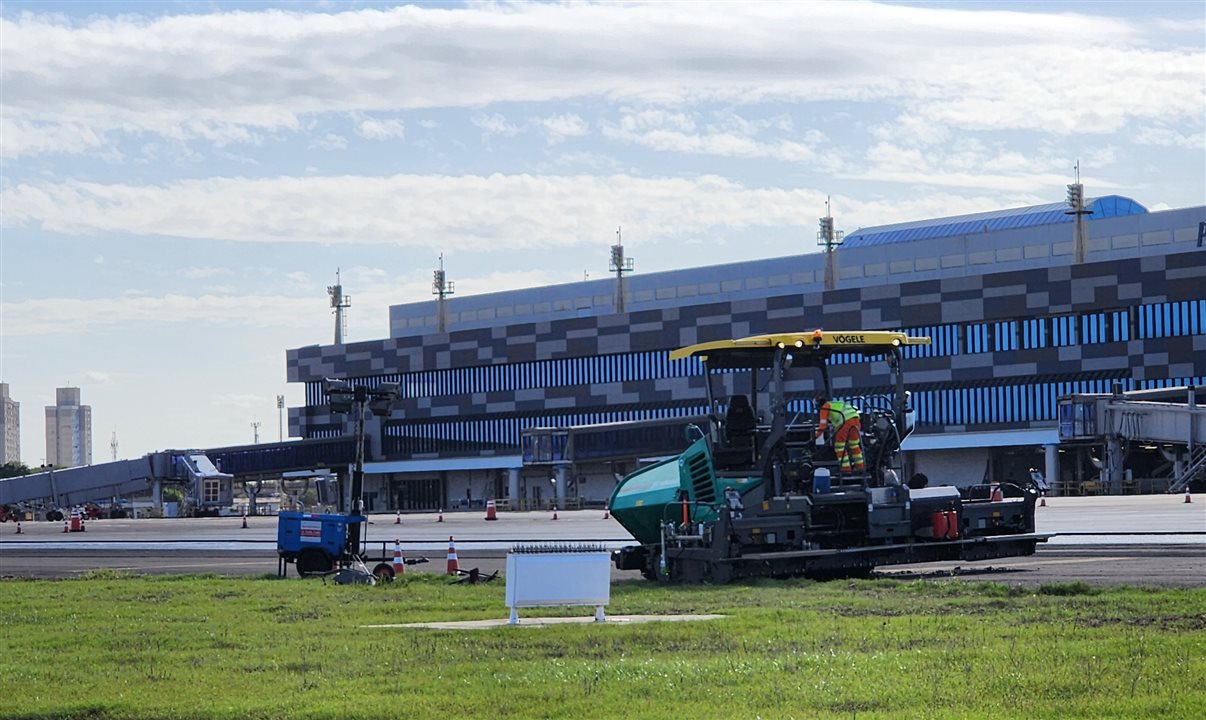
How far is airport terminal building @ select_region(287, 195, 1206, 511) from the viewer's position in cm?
9588

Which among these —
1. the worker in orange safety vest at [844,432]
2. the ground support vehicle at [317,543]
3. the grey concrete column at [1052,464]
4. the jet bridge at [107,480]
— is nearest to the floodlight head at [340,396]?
the ground support vehicle at [317,543]

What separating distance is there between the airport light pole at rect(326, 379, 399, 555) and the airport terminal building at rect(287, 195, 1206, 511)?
2247 inches

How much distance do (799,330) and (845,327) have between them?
283cm

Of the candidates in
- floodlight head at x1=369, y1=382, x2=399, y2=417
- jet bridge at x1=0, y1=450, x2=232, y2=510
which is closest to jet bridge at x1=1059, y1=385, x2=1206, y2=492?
floodlight head at x1=369, y1=382, x2=399, y2=417

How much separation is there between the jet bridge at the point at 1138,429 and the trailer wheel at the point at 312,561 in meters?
53.3

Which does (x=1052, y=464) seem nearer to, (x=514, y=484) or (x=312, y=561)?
(x=514, y=484)

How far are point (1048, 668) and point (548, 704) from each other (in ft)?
12.1

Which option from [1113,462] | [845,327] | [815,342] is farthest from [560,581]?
[845,327]

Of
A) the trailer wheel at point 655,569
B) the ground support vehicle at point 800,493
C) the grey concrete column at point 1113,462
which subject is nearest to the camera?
the ground support vehicle at point 800,493

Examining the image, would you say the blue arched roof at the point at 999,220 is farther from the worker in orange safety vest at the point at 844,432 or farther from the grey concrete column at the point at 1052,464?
the worker in orange safety vest at the point at 844,432

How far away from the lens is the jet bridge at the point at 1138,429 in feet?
245

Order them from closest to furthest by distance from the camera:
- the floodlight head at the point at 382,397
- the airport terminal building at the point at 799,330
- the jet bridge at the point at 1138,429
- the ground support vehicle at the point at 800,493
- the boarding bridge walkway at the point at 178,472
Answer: the ground support vehicle at the point at 800,493, the floodlight head at the point at 382,397, the jet bridge at the point at 1138,429, the airport terminal building at the point at 799,330, the boarding bridge walkway at the point at 178,472

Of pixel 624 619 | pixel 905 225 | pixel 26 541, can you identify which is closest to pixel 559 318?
pixel 905 225

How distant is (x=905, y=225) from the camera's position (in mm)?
117312
